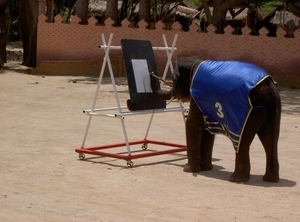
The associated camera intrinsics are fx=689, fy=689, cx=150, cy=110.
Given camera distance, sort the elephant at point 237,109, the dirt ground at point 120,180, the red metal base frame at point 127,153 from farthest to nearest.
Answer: the red metal base frame at point 127,153, the elephant at point 237,109, the dirt ground at point 120,180

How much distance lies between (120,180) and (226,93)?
4.74 feet

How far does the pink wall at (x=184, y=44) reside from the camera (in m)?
18.1

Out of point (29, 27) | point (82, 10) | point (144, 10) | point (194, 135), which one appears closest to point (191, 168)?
point (194, 135)

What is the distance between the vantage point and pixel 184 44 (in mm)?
18891

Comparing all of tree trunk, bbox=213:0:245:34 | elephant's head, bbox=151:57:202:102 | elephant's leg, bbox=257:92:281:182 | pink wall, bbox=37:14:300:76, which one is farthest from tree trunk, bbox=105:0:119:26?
elephant's leg, bbox=257:92:281:182

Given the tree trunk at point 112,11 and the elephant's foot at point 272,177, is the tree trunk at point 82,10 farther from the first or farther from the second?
the elephant's foot at point 272,177

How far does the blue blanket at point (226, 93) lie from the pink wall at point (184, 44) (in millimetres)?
10150

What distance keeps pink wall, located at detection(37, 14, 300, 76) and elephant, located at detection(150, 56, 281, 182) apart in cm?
1000

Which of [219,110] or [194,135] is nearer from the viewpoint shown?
[219,110]

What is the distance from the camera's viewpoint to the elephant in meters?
7.14

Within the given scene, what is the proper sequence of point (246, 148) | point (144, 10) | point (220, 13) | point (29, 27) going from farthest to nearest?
point (144, 10)
point (29, 27)
point (220, 13)
point (246, 148)

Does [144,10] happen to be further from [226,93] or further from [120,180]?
[120,180]

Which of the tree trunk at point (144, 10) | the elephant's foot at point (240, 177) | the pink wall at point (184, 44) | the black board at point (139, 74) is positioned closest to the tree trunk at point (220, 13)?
the pink wall at point (184, 44)

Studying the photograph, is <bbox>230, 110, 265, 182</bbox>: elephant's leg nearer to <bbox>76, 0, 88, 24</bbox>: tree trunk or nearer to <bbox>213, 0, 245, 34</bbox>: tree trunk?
<bbox>213, 0, 245, 34</bbox>: tree trunk
